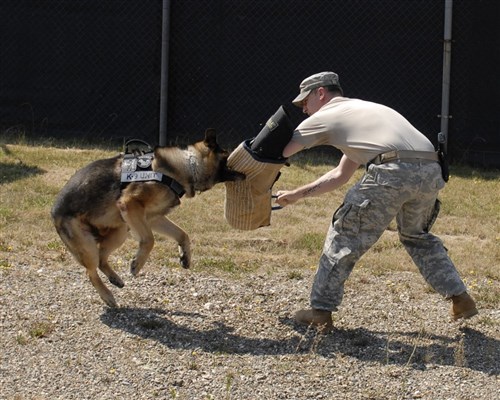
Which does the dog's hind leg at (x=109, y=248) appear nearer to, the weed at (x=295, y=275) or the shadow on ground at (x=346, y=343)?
the shadow on ground at (x=346, y=343)

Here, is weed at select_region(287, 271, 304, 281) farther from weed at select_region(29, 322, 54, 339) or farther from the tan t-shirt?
weed at select_region(29, 322, 54, 339)

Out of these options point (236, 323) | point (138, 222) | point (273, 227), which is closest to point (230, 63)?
point (273, 227)

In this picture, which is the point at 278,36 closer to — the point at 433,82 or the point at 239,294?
the point at 433,82

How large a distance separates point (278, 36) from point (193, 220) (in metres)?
3.66

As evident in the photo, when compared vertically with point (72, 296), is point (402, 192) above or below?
above

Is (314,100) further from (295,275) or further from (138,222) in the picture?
(295,275)

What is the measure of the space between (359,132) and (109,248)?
2204mm

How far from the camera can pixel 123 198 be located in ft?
22.0

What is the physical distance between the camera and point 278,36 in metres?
12.2

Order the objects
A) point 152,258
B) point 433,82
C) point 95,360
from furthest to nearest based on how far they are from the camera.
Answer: point 433,82 < point 152,258 < point 95,360

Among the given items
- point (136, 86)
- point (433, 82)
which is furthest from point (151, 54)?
point (433, 82)

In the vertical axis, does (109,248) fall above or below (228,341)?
above

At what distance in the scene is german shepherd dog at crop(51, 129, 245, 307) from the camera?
6746mm

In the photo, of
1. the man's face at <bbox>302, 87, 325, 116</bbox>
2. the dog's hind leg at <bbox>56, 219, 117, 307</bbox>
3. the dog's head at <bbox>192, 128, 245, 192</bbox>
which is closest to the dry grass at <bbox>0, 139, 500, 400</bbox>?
the dog's hind leg at <bbox>56, 219, 117, 307</bbox>
